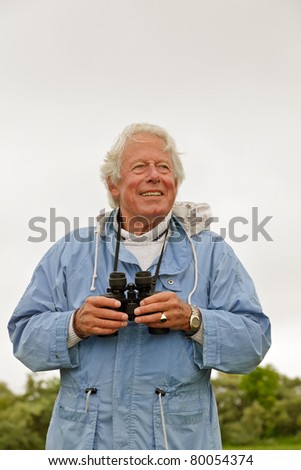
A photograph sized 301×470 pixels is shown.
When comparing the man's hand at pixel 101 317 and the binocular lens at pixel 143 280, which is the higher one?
the binocular lens at pixel 143 280

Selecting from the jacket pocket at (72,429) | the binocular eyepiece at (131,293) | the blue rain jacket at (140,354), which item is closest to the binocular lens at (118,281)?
the binocular eyepiece at (131,293)

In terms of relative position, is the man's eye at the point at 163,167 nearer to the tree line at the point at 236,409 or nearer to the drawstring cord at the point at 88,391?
the drawstring cord at the point at 88,391

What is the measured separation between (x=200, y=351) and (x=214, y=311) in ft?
0.52

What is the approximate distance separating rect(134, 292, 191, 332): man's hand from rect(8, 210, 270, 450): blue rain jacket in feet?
0.40

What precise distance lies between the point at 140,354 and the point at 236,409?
4.63m

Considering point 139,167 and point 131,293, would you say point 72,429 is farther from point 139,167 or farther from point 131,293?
point 139,167

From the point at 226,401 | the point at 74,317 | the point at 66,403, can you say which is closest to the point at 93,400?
the point at 66,403

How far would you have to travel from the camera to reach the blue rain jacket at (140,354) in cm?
212

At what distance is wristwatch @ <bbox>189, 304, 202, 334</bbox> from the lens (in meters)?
2.10

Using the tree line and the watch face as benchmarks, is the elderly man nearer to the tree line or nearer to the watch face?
the watch face

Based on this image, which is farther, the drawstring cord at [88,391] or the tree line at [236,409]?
the tree line at [236,409]


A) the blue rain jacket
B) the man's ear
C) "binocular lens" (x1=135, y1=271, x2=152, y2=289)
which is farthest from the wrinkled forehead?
"binocular lens" (x1=135, y1=271, x2=152, y2=289)
